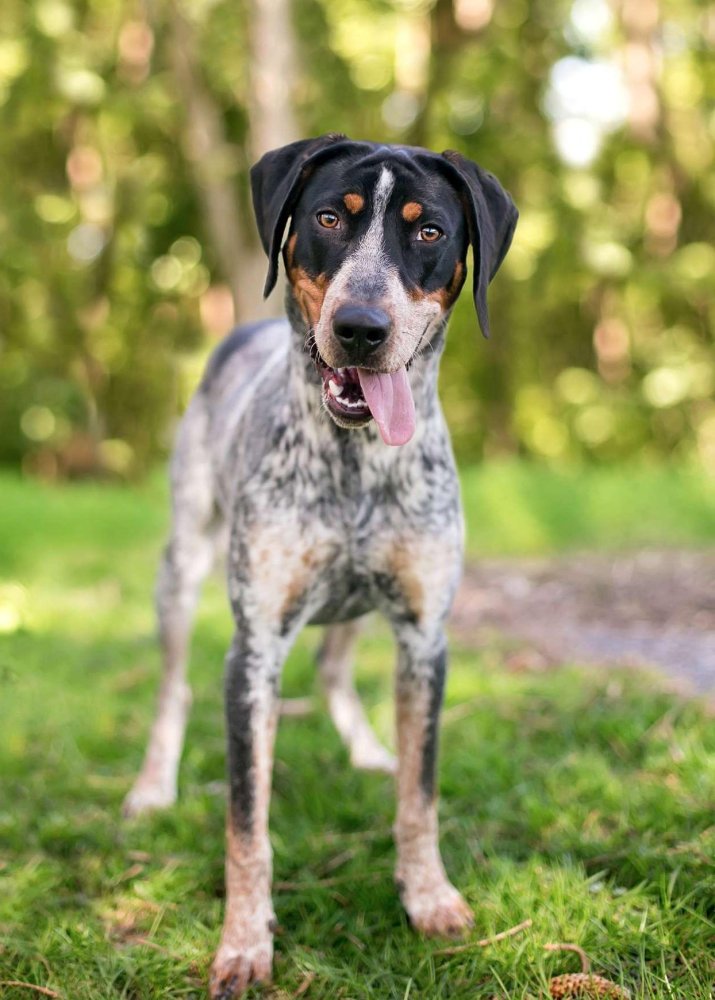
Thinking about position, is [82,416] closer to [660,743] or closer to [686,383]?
[686,383]

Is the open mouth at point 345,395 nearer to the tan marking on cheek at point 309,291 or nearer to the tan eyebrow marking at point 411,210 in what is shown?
the tan marking on cheek at point 309,291

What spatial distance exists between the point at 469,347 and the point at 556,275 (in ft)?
9.86

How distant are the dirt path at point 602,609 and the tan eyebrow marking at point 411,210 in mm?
2879

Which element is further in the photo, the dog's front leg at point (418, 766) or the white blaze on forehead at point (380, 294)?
the dog's front leg at point (418, 766)

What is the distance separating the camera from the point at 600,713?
4.54m

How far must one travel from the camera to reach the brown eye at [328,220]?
3.00 meters

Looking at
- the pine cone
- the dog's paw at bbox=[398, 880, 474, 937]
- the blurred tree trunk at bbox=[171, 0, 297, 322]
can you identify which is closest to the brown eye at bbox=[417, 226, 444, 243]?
the dog's paw at bbox=[398, 880, 474, 937]

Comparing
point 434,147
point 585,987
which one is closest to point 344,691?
point 585,987

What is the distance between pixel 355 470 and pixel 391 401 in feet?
1.09

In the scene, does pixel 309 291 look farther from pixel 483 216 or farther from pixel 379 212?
pixel 483 216

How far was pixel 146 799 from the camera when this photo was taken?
405cm

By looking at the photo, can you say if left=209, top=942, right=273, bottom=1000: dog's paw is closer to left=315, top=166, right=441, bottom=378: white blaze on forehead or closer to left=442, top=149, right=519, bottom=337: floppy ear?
left=315, top=166, right=441, bottom=378: white blaze on forehead

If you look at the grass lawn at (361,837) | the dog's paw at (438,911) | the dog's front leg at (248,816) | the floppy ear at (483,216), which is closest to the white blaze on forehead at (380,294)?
the floppy ear at (483,216)

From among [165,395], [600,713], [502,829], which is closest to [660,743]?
[600,713]
